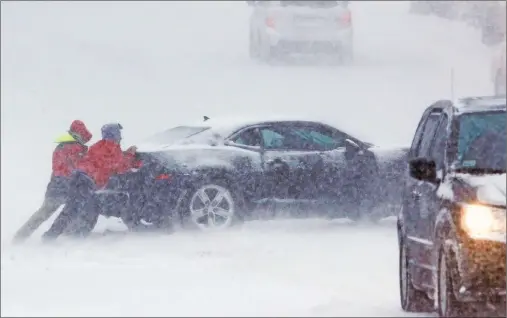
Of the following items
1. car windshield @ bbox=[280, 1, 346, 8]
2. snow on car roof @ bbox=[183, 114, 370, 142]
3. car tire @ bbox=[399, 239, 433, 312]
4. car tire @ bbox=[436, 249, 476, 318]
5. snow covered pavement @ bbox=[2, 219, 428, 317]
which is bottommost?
snow covered pavement @ bbox=[2, 219, 428, 317]

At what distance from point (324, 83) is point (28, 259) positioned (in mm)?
18221

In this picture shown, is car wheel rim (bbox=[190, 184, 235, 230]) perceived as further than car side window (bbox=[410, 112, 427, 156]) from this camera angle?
Yes

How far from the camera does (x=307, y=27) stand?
2855 cm

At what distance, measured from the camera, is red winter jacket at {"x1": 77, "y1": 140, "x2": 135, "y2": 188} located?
15.2 metres

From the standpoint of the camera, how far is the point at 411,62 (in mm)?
34062

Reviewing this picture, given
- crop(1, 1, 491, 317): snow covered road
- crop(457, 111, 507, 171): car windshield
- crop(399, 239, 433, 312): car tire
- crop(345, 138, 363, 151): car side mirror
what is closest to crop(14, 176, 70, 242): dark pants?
crop(1, 1, 491, 317): snow covered road

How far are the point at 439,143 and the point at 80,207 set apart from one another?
248 inches

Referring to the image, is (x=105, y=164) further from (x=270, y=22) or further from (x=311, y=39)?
(x=270, y=22)

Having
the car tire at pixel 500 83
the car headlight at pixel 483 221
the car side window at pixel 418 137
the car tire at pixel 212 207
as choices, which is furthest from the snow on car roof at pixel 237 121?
the car tire at pixel 500 83

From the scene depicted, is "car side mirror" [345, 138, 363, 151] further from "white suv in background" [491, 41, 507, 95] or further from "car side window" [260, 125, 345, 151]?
"white suv in background" [491, 41, 507, 95]

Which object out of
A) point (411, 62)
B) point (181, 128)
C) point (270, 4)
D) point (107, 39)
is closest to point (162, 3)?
point (107, 39)

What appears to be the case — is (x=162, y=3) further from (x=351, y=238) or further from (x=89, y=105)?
(x=351, y=238)

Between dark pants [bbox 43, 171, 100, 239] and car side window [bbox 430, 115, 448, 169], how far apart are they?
19.8 feet

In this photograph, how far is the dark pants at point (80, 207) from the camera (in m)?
15.1
